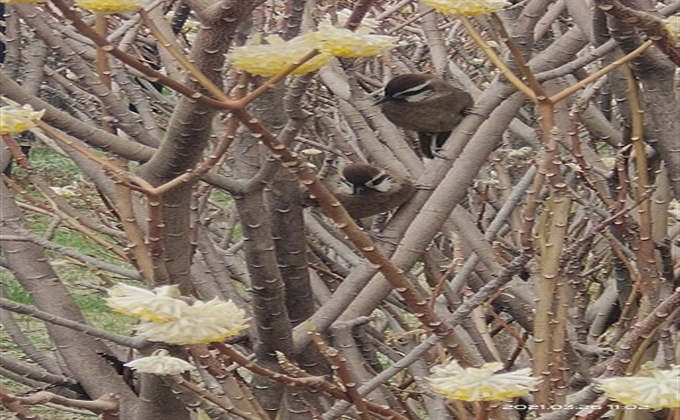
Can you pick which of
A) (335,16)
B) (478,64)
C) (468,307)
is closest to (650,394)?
(468,307)

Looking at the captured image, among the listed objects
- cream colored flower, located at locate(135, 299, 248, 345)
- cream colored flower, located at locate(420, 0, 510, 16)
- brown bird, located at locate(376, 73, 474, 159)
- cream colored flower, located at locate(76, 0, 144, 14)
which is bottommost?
brown bird, located at locate(376, 73, 474, 159)

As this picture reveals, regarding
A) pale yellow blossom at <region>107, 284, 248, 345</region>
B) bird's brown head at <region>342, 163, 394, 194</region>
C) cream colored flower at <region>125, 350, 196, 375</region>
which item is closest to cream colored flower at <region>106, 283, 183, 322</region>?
pale yellow blossom at <region>107, 284, 248, 345</region>

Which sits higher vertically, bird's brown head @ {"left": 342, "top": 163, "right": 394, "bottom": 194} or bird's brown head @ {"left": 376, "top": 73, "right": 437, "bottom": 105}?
bird's brown head @ {"left": 376, "top": 73, "right": 437, "bottom": 105}

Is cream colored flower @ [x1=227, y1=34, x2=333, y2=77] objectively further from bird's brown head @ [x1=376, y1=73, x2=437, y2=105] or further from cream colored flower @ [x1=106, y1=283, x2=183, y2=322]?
bird's brown head @ [x1=376, y1=73, x2=437, y2=105]

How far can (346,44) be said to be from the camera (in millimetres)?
972

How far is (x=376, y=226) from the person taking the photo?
2.95 m

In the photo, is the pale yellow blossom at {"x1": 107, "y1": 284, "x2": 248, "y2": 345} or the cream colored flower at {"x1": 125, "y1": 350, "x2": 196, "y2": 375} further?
the cream colored flower at {"x1": 125, "y1": 350, "x2": 196, "y2": 375}

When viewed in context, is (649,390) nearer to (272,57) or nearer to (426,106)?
(272,57)

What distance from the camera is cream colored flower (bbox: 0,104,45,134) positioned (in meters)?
0.93

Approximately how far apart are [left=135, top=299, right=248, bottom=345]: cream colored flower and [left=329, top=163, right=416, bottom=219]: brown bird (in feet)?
4.55

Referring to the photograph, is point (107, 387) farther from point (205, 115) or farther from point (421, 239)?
point (205, 115)

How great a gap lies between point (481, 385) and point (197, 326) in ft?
0.76

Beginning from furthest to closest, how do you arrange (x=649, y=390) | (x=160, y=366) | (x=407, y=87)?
1. (x=407, y=87)
2. (x=160, y=366)
3. (x=649, y=390)

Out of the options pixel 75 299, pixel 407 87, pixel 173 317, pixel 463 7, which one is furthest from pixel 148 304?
pixel 75 299
